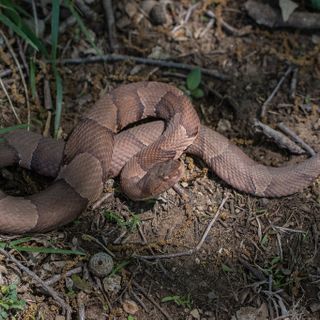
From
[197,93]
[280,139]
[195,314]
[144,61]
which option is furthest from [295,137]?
[195,314]

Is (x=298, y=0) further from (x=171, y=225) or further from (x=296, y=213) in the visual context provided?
(x=171, y=225)

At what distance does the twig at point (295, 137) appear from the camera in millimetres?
3816

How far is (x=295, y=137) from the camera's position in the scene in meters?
3.88

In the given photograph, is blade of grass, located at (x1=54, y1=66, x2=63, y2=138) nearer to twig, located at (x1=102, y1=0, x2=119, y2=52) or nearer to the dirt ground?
the dirt ground

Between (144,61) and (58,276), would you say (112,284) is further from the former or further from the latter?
(144,61)

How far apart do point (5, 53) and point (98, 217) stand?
1651 millimetres

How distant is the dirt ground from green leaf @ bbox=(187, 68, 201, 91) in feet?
0.34

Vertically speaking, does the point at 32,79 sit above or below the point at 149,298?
above

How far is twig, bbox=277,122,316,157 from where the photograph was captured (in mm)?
3816

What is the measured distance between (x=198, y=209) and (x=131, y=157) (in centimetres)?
64

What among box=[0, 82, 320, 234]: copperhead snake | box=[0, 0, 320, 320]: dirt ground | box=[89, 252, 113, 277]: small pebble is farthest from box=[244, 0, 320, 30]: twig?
box=[89, 252, 113, 277]: small pebble

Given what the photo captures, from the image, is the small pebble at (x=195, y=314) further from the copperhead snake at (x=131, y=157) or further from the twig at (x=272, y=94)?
the twig at (x=272, y=94)

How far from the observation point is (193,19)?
4512 millimetres

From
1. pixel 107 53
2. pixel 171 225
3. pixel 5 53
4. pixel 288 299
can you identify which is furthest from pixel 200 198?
pixel 5 53
